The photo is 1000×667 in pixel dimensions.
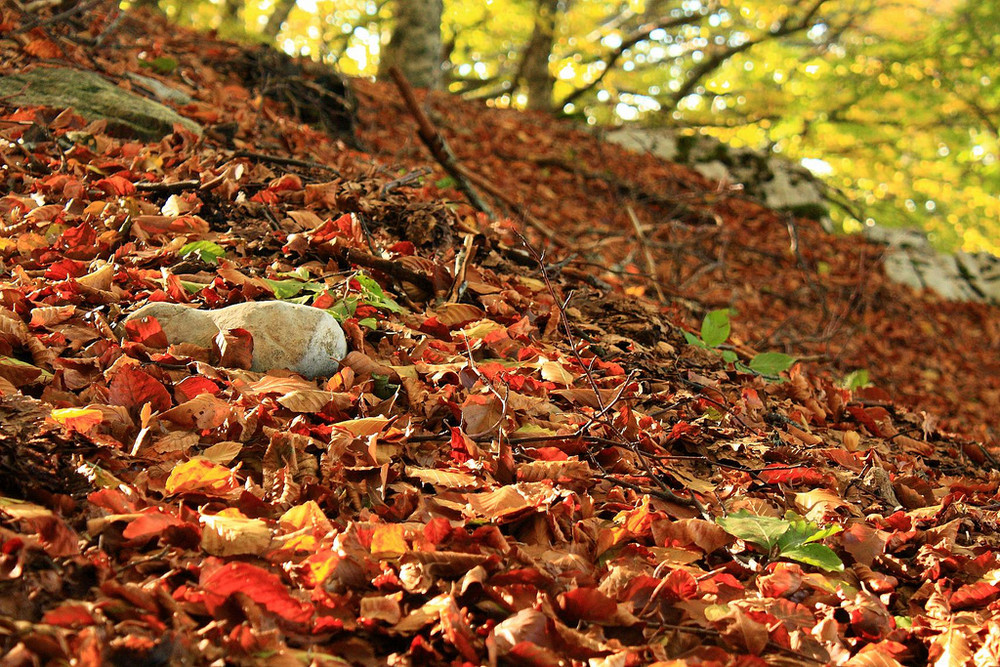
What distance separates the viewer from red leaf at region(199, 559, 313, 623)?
4.15 ft

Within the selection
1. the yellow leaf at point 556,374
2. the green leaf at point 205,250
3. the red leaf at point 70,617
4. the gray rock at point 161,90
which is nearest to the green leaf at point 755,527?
the yellow leaf at point 556,374

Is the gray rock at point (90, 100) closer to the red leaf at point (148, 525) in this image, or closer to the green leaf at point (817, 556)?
the red leaf at point (148, 525)

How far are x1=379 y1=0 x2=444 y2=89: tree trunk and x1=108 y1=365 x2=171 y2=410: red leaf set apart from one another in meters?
6.65

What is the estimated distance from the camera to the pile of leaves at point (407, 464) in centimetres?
131

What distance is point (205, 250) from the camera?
2656 millimetres

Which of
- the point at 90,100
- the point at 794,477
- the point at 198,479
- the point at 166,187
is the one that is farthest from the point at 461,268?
the point at 90,100

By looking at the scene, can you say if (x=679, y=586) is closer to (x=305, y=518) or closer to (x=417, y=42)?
(x=305, y=518)

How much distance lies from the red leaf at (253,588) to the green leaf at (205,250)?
1627mm

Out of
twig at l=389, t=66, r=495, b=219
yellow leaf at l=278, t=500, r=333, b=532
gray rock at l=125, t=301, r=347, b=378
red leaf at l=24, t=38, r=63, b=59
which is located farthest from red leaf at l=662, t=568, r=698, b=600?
red leaf at l=24, t=38, r=63, b=59

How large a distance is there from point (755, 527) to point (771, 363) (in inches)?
58.1

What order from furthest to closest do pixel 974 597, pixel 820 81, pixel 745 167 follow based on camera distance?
pixel 820 81, pixel 745 167, pixel 974 597

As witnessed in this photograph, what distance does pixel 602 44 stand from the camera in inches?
424

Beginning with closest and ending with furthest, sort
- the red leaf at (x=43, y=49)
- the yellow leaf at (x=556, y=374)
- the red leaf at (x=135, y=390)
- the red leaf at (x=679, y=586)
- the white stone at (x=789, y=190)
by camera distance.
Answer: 1. the red leaf at (x=679, y=586)
2. the red leaf at (x=135, y=390)
3. the yellow leaf at (x=556, y=374)
4. the red leaf at (x=43, y=49)
5. the white stone at (x=789, y=190)

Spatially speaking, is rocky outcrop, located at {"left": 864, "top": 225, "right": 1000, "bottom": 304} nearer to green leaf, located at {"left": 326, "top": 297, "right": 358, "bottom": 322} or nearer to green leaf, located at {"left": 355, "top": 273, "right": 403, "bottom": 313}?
green leaf, located at {"left": 355, "top": 273, "right": 403, "bottom": 313}
